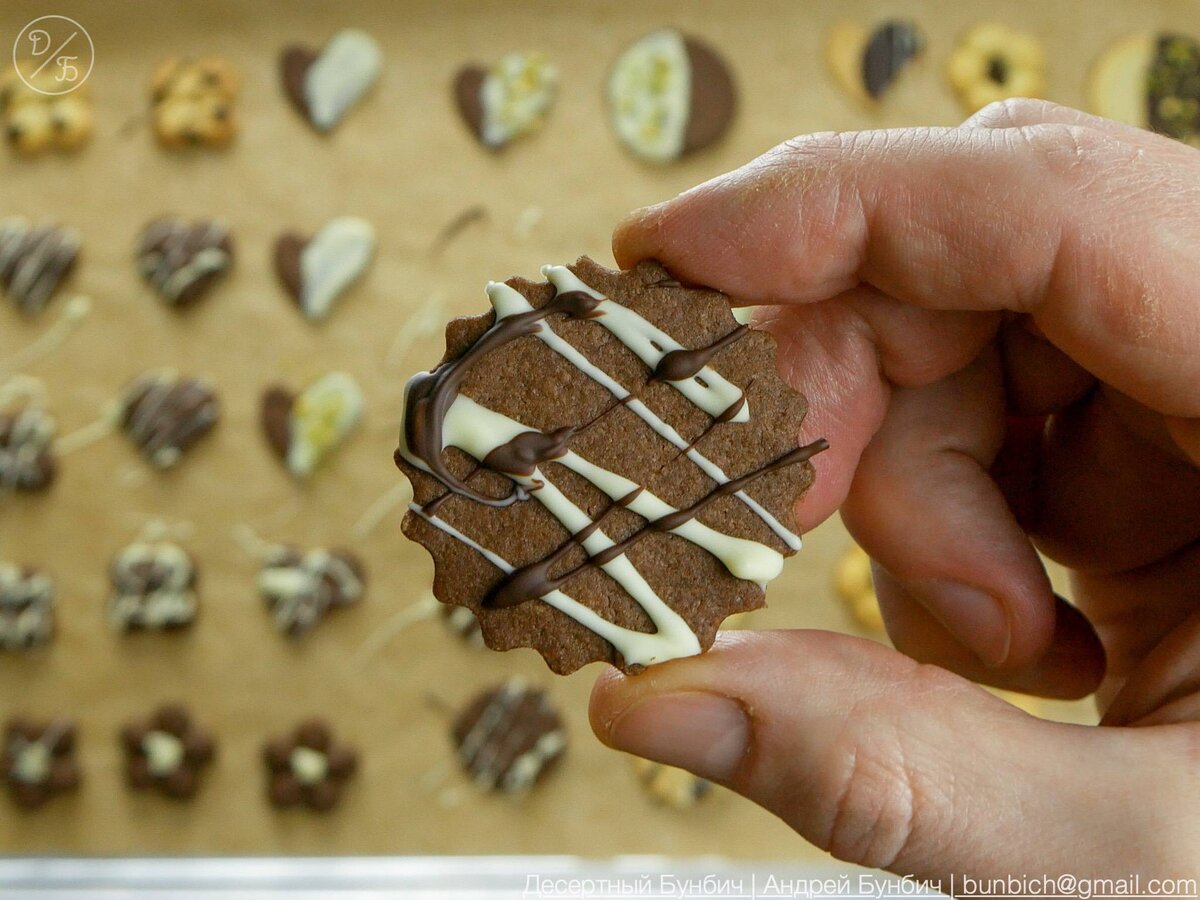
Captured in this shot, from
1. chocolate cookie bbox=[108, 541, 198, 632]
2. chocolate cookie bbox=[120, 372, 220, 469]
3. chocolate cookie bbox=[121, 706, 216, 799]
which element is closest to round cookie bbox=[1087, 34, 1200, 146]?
chocolate cookie bbox=[120, 372, 220, 469]

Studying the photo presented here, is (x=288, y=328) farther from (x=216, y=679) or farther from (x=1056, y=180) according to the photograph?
(x=1056, y=180)

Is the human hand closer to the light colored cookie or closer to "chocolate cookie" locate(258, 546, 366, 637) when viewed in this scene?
the light colored cookie

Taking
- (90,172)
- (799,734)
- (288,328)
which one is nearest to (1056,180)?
(799,734)

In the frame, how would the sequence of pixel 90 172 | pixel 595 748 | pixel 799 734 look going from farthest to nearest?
1. pixel 90 172
2. pixel 595 748
3. pixel 799 734

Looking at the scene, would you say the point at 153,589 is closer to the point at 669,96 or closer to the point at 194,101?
the point at 194,101

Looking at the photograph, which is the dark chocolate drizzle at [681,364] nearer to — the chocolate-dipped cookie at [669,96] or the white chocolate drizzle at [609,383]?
the white chocolate drizzle at [609,383]

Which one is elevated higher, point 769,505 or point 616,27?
point 616,27

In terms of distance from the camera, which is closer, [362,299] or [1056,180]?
[1056,180]
